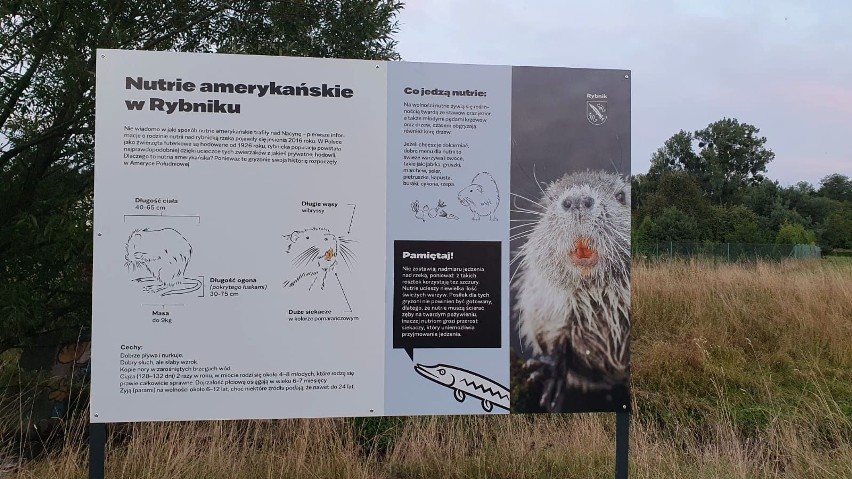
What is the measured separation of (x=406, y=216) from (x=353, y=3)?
4.05 m

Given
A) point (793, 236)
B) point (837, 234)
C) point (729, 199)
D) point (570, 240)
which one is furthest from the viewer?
point (729, 199)

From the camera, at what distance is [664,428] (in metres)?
7.25

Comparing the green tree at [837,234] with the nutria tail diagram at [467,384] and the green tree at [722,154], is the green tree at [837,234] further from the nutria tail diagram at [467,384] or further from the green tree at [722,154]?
the nutria tail diagram at [467,384]

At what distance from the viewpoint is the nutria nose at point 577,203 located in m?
3.67

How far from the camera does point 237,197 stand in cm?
341

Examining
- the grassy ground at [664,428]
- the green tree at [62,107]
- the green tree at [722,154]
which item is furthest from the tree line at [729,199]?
the green tree at [62,107]

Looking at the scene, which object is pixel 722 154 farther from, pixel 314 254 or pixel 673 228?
pixel 314 254

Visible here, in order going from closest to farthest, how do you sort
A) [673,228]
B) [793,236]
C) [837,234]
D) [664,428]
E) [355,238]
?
[355,238], [664,428], [793,236], [673,228], [837,234]

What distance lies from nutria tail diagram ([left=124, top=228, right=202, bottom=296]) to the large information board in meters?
0.01

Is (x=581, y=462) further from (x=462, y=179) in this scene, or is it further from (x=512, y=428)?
(x=462, y=179)

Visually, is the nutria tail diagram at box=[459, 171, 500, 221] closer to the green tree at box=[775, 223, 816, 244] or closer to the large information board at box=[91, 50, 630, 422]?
the large information board at box=[91, 50, 630, 422]

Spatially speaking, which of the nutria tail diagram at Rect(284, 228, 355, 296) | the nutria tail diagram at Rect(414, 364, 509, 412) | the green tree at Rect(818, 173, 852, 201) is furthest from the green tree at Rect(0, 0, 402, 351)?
the green tree at Rect(818, 173, 852, 201)

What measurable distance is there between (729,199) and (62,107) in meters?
57.7

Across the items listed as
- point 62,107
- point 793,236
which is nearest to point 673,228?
point 793,236
